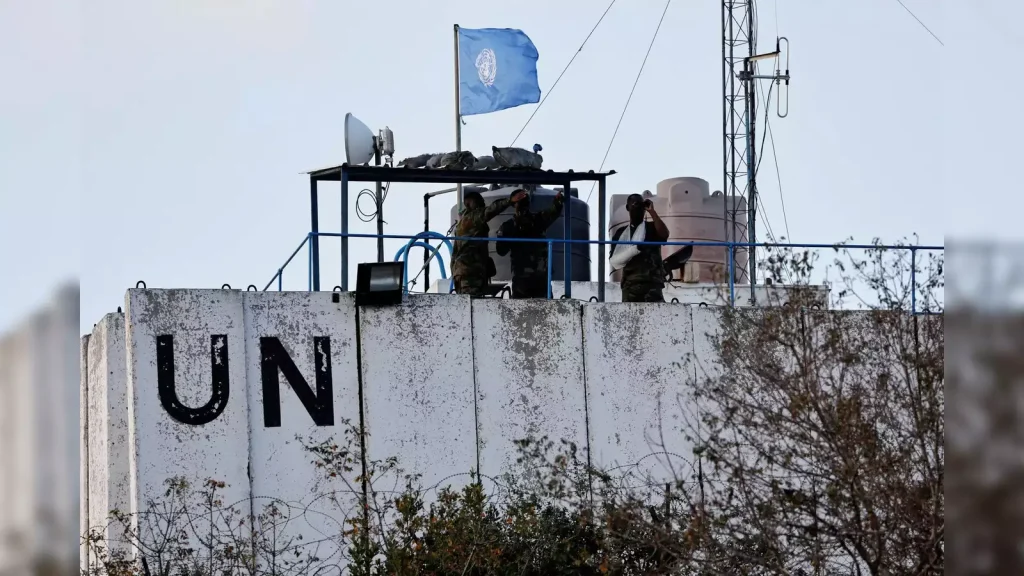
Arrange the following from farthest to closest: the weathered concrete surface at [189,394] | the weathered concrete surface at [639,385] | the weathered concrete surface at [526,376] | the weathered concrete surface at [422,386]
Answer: the weathered concrete surface at [639,385], the weathered concrete surface at [526,376], the weathered concrete surface at [422,386], the weathered concrete surface at [189,394]

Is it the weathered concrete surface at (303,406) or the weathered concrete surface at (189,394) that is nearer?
the weathered concrete surface at (189,394)

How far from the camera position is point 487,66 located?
55.0 ft

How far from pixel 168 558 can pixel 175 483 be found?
65 centimetres

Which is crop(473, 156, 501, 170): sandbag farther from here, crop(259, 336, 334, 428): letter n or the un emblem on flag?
the un emblem on flag

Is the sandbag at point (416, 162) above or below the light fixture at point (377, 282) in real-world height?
above

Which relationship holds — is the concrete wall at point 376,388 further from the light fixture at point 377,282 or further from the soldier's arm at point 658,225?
the soldier's arm at point 658,225

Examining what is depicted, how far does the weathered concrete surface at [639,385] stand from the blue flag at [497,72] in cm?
470

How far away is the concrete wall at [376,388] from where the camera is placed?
11438 millimetres

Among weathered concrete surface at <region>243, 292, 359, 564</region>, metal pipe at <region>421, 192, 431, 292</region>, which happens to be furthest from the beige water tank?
weathered concrete surface at <region>243, 292, 359, 564</region>

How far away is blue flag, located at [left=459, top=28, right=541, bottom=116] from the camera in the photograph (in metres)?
16.6
